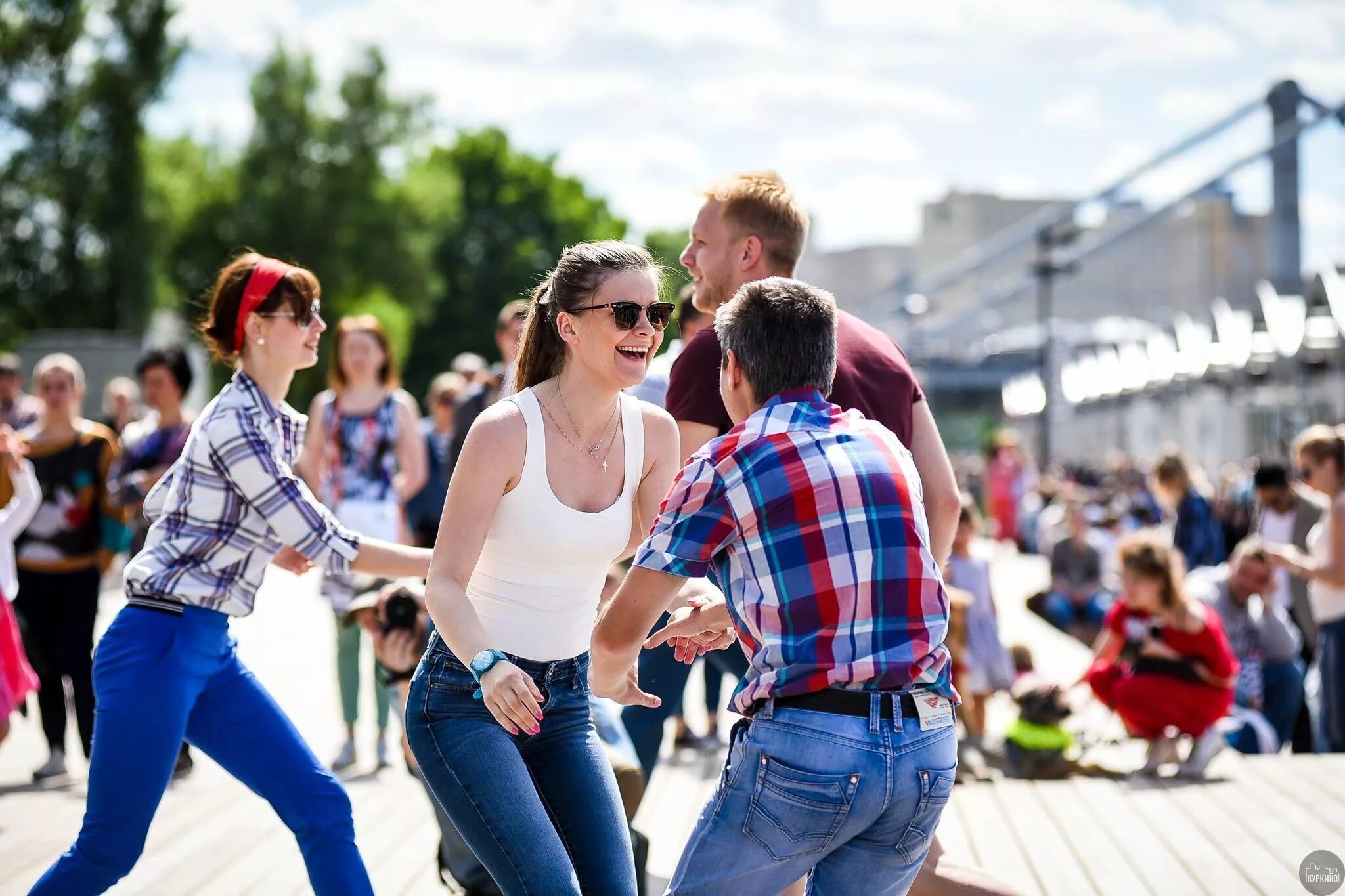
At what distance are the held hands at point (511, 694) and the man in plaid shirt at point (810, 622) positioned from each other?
0.74 ft

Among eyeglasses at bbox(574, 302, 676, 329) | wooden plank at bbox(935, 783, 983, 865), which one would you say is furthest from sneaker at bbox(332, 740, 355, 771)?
eyeglasses at bbox(574, 302, 676, 329)

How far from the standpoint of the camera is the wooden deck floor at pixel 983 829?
5.07m

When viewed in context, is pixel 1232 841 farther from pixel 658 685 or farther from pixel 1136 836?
pixel 658 685

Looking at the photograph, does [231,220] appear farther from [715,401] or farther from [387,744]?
[715,401]

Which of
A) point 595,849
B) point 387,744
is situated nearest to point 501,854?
point 595,849

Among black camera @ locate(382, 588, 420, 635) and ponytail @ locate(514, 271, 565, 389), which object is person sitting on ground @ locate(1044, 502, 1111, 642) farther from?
ponytail @ locate(514, 271, 565, 389)

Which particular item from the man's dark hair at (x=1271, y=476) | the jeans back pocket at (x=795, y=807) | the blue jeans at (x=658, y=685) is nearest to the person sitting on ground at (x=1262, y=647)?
the man's dark hair at (x=1271, y=476)

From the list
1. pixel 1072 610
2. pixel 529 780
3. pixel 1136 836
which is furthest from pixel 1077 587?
pixel 529 780

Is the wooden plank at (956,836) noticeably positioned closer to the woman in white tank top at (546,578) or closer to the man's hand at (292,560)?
the woman in white tank top at (546,578)

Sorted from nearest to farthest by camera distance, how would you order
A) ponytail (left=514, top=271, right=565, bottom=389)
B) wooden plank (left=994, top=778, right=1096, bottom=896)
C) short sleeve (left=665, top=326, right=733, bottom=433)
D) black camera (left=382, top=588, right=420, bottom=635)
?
ponytail (left=514, top=271, right=565, bottom=389) → short sleeve (left=665, top=326, right=733, bottom=433) → black camera (left=382, top=588, right=420, bottom=635) → wooden plank (left=994, top=778, right=1096, bottom=896)

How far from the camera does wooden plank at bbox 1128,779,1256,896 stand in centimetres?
503

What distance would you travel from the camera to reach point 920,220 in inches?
4090

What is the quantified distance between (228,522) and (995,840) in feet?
10.9

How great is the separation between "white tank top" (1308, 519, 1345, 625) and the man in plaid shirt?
550 centimetres
